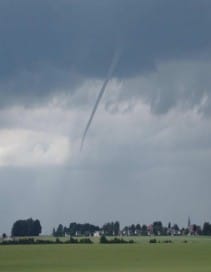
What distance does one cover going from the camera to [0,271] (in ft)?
305

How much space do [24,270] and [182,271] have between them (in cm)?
1864

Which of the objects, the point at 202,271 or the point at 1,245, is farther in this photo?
the point at 1,245

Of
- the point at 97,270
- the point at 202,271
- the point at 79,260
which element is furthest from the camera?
the point at 79,260

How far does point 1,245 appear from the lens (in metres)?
194

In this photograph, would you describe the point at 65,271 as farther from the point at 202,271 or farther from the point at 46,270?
the point at 202,271

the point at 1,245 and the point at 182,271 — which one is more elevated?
the point at 1,245

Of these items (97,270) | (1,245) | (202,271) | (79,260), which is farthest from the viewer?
(1,245)

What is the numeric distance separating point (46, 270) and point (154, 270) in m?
12.3

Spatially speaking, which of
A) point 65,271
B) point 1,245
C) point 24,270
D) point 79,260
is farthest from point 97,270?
point 1,245

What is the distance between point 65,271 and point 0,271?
8.35m

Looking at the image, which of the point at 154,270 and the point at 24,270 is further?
the point at 24,270

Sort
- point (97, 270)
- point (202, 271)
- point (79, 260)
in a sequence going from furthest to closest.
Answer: point (79, 260) < point (97, 270) < point (202, 271)

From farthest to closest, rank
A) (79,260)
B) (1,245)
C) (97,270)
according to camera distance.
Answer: (1,245)
(79,260)
(97,270)

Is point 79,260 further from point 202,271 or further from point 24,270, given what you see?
point 202,271
